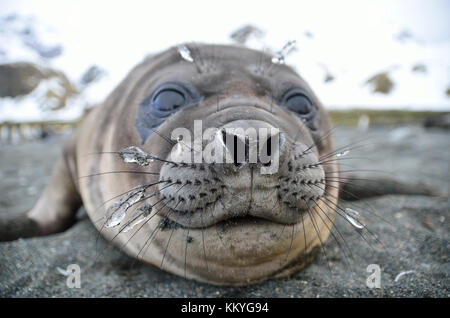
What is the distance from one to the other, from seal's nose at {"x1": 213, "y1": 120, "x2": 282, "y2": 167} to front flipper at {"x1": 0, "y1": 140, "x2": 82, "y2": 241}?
1786mm

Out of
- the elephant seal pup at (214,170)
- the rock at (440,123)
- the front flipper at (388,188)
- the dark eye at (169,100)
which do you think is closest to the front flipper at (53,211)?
the elephant seal pup at (214,170)

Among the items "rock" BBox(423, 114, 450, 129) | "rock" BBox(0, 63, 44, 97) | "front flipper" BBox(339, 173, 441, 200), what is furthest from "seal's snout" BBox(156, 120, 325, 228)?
"rock" BBox(423, 114, 450, 129)

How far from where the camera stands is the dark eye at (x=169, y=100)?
173 cm

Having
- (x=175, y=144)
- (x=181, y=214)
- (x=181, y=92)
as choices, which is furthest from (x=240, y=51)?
(x=181, y=214)

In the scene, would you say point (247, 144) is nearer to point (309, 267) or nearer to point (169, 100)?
point (169, 100)

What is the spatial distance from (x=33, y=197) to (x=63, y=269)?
2228mm

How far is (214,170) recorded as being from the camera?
1.17 m

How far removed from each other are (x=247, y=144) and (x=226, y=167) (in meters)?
0.11

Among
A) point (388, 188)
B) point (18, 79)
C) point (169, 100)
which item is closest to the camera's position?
point (169, 100)

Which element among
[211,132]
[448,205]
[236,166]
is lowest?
[448,205]

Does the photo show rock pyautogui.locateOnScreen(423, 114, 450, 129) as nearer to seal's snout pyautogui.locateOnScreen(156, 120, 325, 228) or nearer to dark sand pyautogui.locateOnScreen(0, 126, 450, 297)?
dark sand pyautogui.locateOnScreen(0, 126, 450, 297)

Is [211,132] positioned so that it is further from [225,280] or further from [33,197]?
[33,197]

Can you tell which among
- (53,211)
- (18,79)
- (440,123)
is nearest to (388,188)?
(53,211)
